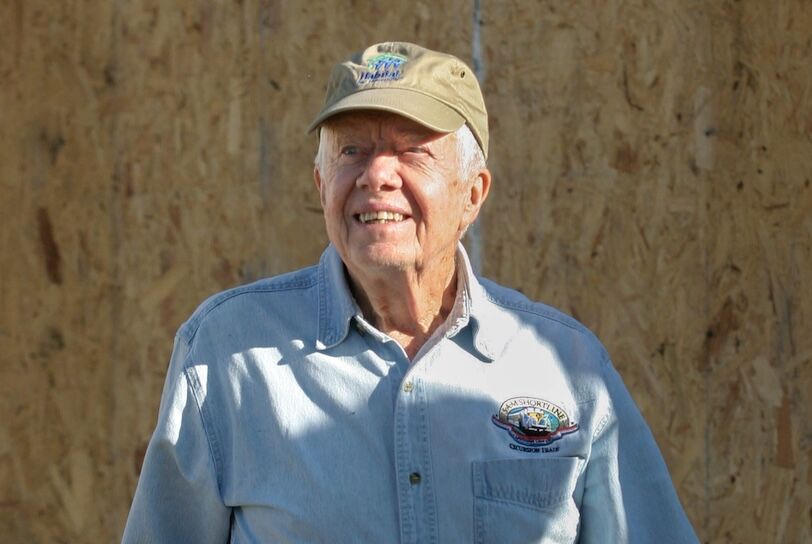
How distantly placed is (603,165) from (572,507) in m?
2.39

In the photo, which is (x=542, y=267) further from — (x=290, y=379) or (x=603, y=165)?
(x=290, y=379)

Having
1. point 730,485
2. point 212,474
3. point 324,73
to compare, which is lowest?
point 730,485

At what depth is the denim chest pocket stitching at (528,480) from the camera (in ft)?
9.10

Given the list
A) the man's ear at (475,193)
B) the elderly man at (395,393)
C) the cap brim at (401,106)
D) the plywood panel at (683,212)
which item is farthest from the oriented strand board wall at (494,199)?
the cap brim at (401,106)

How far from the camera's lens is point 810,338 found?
4988 millimetres

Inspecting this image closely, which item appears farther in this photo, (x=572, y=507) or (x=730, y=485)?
(x=730, y=485)

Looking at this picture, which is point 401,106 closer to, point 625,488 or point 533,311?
point 533,311

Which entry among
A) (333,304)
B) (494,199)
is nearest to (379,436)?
(333,304)

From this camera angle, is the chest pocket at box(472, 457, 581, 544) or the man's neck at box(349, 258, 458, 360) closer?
the chest pocket at box(472, 457, 581, 544)

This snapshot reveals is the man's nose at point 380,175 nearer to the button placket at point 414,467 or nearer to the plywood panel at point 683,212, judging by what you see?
the button placket at point 414,467

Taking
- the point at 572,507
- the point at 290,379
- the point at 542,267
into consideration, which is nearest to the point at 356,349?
the point at 290,379

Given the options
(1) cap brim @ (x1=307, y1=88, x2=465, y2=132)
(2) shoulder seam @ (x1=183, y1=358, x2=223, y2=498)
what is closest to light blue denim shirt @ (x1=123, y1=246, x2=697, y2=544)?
(2) shoulder seam @ (x1=183, y1=358, x2=223, y2=498)

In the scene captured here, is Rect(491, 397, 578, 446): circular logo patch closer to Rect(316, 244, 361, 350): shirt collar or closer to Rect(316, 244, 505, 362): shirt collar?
Rect(316, 244, 505, 362): shirt collar

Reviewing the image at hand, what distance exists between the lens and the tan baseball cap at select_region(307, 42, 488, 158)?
2.84m
